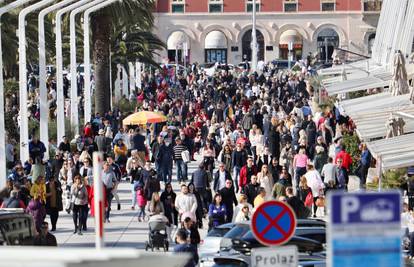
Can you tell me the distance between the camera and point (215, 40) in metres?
108

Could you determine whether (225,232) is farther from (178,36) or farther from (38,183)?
(178,36)

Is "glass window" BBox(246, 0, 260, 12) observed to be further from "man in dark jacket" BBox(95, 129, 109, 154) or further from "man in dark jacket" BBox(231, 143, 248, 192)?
"man in dark jacket" BBox(231, 143, 248, 192)

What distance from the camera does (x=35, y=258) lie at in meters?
8.27

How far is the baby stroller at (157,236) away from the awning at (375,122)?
548cm

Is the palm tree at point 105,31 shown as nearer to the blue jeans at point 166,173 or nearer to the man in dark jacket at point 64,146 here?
the man in dark jacket at point 64,146

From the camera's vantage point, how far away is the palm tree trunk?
5000 centimetres

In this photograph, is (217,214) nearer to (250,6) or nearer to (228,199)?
(228,199)

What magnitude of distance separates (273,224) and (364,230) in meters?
4.71

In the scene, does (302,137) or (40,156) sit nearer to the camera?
(40,156)

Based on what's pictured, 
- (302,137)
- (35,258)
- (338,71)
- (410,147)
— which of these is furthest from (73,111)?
(35,258)

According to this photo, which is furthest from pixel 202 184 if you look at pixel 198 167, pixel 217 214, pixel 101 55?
pixel 101 55

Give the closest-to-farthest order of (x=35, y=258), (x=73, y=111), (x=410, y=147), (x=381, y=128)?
(x=35, y=258) → (x=410, y=147) → (x=381, y=128) → (x=73, y=111)

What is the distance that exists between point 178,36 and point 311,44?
9.34 m

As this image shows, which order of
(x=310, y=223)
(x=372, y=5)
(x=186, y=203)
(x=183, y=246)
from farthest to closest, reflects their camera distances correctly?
(x=372, y=5) < (x=186, y=203) < (x=310, y=223) < (x=183, y=246)
